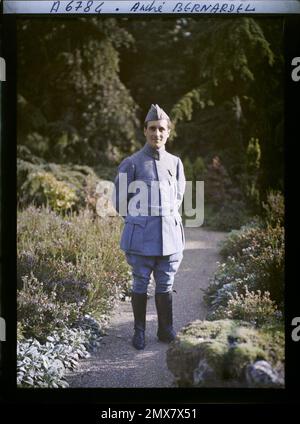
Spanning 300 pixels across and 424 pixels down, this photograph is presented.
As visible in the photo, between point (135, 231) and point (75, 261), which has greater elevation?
point (135, 231)

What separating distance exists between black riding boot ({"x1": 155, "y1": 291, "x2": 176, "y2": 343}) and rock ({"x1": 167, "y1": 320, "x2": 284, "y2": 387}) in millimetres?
111

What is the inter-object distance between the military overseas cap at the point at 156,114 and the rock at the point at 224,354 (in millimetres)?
1681

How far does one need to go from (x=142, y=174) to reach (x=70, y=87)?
38.1 inches

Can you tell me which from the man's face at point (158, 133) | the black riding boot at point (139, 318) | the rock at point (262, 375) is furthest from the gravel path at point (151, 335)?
the man's face at point (158, 133)

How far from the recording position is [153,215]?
4.95 metres

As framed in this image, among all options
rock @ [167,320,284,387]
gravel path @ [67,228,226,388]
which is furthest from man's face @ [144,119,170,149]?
rock @ [167,320,284,387]

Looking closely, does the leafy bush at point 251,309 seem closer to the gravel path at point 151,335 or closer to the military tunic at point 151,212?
the gravel path at point 151,335

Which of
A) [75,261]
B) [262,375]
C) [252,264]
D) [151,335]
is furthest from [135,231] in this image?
[262,375]

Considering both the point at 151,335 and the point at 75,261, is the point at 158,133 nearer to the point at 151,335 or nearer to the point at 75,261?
the point at 75,261

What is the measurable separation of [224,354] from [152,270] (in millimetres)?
871

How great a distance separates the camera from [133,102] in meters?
5.13

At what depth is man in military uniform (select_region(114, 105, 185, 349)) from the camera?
4.95 metres

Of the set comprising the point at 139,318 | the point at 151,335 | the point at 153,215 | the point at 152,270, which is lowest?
the point at 151,335
